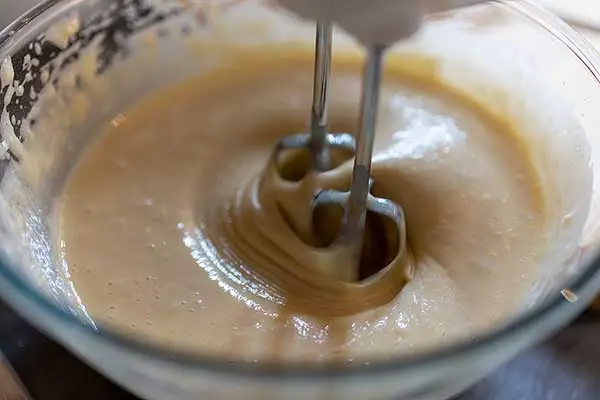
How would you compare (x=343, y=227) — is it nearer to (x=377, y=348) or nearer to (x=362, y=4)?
(x=377, y=348)

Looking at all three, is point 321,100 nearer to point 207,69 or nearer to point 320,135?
point 320,135

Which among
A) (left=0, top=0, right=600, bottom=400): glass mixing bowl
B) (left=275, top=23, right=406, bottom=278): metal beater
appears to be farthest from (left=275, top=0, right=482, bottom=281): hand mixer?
(left=0, top=0, right=600, bottom=400): glass mixing bowl

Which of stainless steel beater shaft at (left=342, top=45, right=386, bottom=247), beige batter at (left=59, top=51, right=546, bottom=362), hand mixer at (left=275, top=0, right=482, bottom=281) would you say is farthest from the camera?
beige batter at (left=59, top=51, right=546, bottom=362)

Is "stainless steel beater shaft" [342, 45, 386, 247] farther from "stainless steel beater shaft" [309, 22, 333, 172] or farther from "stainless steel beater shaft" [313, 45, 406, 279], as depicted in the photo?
"stainless steel beater shaft" [309, 22, 333, 172]

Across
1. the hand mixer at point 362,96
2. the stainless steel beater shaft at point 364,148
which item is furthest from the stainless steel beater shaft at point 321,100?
the stainless steel beater shaft at point 364,148

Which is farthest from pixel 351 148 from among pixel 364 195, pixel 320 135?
pixel 364 195

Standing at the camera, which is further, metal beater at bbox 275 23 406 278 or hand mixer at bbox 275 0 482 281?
metal beater at bbox 275 23 406 278

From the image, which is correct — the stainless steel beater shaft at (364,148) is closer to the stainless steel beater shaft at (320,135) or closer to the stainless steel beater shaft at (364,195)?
the stainless steel beater shaft at (364,195)
